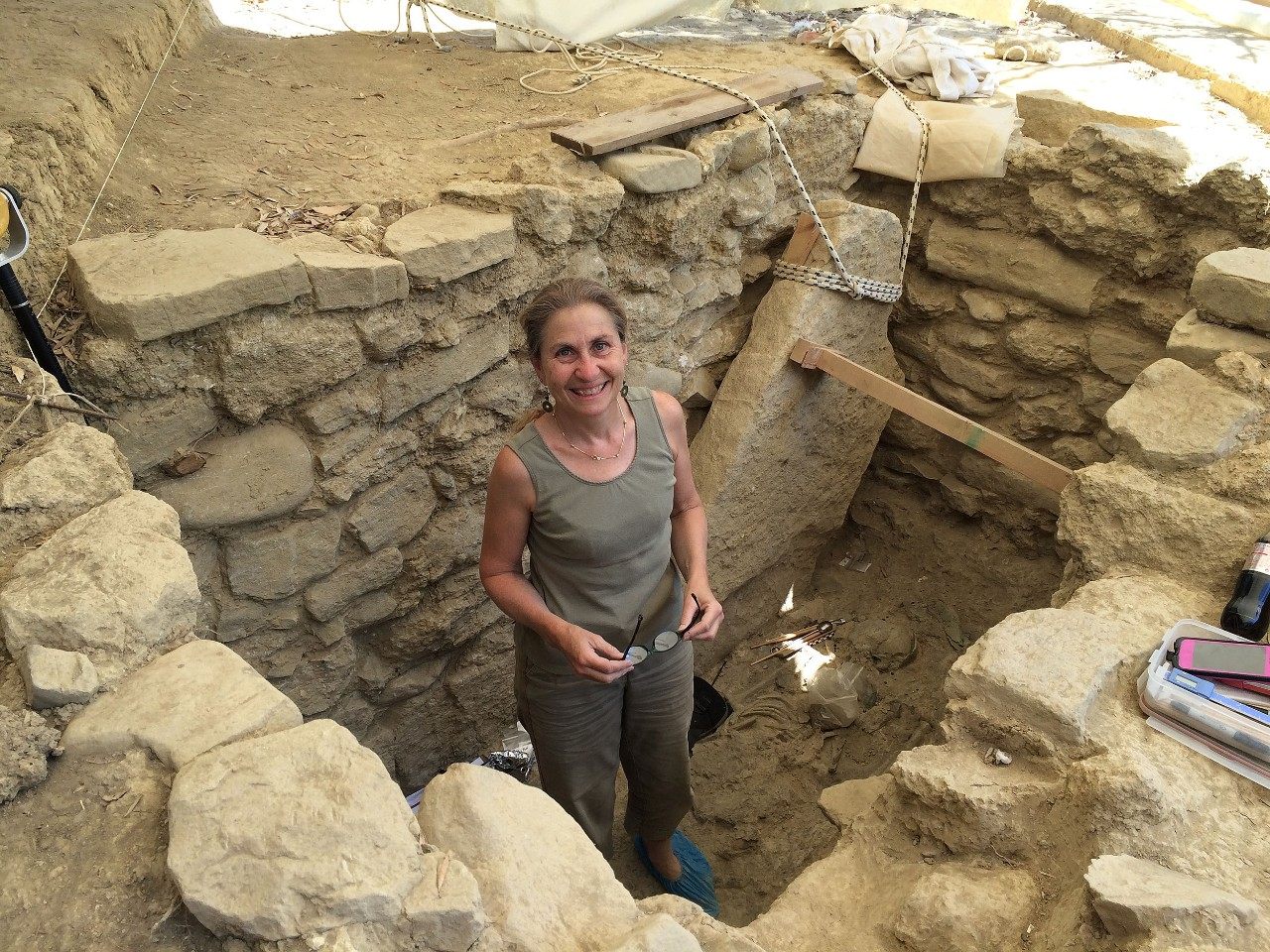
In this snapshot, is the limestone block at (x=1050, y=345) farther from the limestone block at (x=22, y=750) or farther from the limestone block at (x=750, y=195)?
the limestone block at (x=22, y=750)

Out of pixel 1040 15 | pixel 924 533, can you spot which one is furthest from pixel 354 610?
pixel 1040 15

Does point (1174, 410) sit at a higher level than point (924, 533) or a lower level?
higher

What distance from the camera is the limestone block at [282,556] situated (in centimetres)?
229

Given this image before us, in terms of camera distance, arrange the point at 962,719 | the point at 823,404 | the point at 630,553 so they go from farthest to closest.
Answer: the point at 823,404 < the point at 630,553 < the point at 962,719

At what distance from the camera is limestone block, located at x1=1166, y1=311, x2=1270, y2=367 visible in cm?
255

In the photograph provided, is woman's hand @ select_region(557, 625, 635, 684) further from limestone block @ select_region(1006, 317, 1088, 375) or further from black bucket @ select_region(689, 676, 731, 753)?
limestone block @ select_region(1006, 317, 1088, 375)

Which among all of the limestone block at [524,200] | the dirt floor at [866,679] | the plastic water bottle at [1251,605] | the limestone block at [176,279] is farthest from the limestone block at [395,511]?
the plastic water bottle at [1251,605]

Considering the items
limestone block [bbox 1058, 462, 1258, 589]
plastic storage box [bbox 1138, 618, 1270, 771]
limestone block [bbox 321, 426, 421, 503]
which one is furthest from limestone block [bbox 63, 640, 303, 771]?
limestone block [bbox 1058, 462, 1258, 589]

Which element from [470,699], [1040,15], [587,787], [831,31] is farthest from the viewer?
[1040,15]

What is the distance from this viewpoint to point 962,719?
1932 millimetres

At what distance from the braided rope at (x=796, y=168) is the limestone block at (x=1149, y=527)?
1156mm

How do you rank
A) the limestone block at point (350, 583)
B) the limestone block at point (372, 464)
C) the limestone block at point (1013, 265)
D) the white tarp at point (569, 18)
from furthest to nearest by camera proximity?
1. the white tarp at point (569, 18)
2. the limestone block at point (1013, 265)
3. the limestone block at point (350, 583)
4. the limestone block at point (372, 464)

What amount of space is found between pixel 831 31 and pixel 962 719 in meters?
3.20

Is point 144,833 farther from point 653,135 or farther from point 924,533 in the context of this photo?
point 924,533
